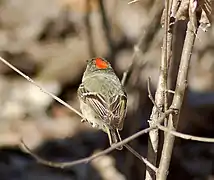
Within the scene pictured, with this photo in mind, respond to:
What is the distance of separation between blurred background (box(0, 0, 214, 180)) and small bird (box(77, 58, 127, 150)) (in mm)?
652

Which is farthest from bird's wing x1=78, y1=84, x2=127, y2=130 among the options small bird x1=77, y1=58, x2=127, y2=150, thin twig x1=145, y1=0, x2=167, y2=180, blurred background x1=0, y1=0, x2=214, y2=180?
blurred background x1=0, y1=0, x2=214, y2=180

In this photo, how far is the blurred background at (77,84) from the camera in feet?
19.5

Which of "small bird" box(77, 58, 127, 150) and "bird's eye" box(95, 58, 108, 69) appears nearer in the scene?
"small bird" box(77, 58, 127, 150)

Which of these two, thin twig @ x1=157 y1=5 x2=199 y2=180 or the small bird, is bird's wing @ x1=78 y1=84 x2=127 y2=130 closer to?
the small bird

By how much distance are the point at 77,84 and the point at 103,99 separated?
14.9ft

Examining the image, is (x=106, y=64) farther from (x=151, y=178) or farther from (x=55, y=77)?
(x=55, y=77)

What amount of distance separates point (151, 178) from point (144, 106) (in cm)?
426

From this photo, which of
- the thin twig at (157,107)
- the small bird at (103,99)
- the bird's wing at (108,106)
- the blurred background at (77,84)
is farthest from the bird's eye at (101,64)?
the thin twig at (157,107)

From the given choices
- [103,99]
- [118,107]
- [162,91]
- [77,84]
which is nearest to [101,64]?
[103,99]

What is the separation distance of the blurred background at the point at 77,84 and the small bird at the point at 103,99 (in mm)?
652

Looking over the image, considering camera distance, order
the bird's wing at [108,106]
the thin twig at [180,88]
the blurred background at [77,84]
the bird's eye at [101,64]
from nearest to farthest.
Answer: the thin twig at [180,88] < the bird's wing at [108,106] < the bird's eye at [101,64] < the blurred background at [77,84]

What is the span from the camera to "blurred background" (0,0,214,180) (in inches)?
235

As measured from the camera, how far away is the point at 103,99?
391 cm

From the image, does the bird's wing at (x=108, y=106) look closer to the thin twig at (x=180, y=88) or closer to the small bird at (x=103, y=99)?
the small bird at (x=103, y=99)
